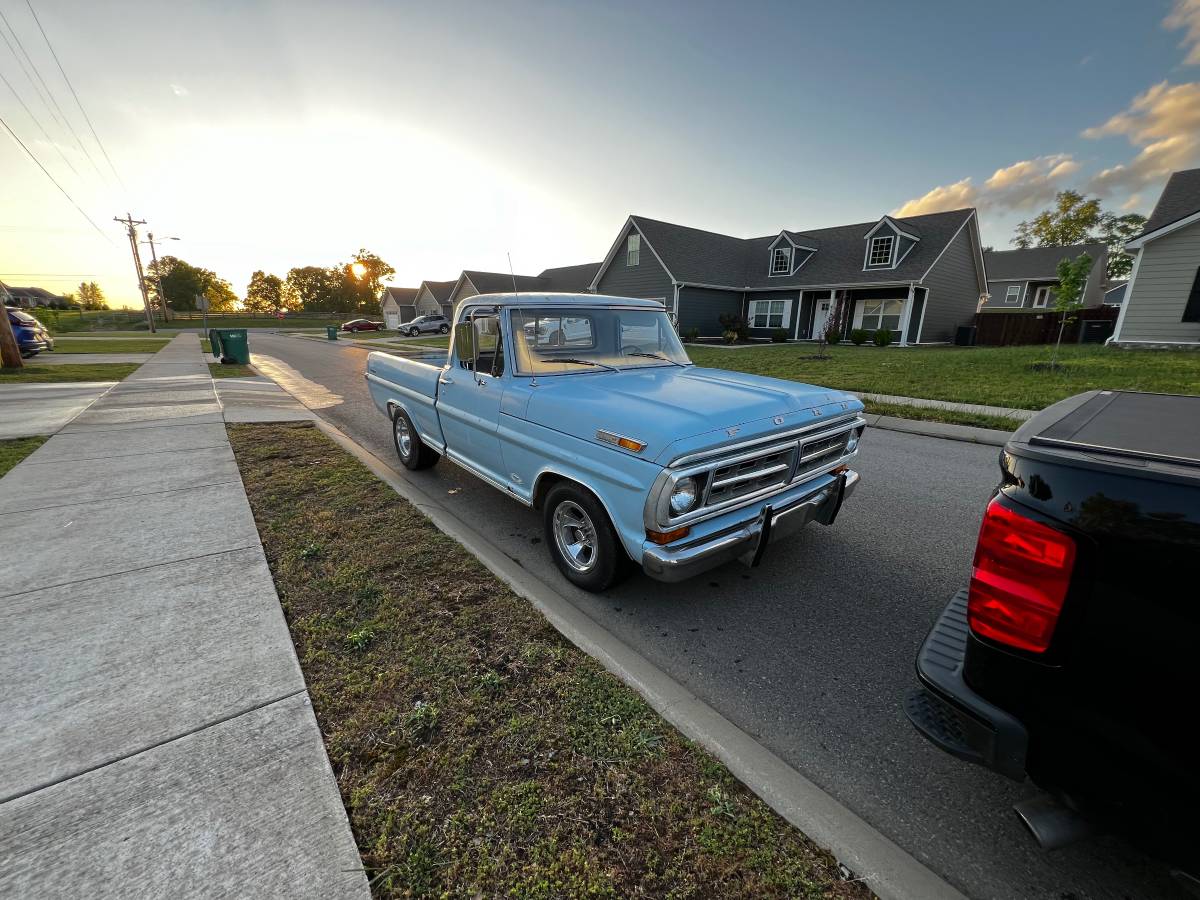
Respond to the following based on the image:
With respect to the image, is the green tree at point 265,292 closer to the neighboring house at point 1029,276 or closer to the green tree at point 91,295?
the green tree at point 91,295

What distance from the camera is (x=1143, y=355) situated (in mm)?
14719

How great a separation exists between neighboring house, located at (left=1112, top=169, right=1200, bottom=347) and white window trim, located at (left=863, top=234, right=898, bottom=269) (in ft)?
28.2

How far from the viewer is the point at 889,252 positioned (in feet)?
80.3

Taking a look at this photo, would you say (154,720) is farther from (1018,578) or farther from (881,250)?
(881,250)

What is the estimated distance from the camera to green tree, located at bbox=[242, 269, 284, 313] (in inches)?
4508

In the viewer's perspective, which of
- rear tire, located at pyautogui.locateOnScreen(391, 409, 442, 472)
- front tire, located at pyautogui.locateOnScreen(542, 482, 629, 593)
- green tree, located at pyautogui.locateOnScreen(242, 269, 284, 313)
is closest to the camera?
front tire, located at pyautogui.locateOnScreen(542, 482, 629, 593)

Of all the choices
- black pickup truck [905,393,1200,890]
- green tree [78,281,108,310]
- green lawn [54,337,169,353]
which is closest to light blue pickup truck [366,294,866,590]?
black pickup truck [905,393,1200,890]

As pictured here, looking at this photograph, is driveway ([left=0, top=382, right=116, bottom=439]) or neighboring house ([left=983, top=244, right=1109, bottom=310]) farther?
neighboring house ([left=983, top=244, right=1109, bottom=310])

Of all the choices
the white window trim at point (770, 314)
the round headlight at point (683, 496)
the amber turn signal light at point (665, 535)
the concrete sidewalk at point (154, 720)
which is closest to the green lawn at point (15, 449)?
the concrete sidewalk at point (154, 720)

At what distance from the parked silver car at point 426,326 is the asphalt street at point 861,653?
39.9 m

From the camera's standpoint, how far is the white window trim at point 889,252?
24281mm

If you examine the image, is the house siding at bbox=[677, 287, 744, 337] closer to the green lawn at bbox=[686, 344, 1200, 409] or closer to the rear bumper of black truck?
the green lawn at bbox=[686, 344, 1200, 409]

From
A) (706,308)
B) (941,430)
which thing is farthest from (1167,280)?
(706,308)

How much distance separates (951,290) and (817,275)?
649 cm
